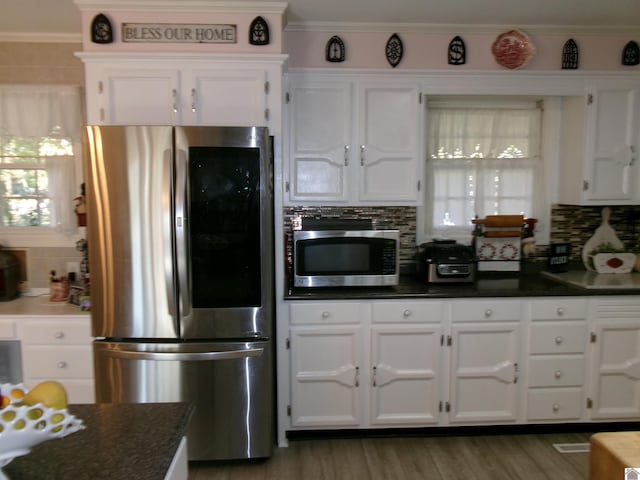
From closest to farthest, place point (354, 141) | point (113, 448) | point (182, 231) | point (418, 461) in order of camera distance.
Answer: point (113, 448), point (182, 231), point (418, 461), point (354, 141)

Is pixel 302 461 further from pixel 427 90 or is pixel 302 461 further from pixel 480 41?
pixel 480 41

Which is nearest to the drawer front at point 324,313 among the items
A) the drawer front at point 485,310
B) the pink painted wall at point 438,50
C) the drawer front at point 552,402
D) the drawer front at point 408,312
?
the drawer front at point 408,312

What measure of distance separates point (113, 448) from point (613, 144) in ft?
10.7

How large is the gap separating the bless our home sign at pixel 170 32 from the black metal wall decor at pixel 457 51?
51.8 inches

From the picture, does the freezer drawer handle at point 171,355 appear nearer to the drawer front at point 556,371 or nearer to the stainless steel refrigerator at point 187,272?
the stainless steel refrigerator at point 187,272

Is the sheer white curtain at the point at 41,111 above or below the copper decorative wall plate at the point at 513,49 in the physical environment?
below

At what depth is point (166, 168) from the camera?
2496mm

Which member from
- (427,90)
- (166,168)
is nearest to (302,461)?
(166,168)

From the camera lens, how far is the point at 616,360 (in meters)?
3.05

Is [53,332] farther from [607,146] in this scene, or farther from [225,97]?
[607,146]

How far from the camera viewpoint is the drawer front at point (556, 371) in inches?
119

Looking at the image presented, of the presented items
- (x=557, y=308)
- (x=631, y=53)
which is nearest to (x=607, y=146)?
(x=631, y=53)

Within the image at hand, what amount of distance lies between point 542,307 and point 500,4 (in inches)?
66.0

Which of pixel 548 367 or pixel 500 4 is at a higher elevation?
pixel 500 4
